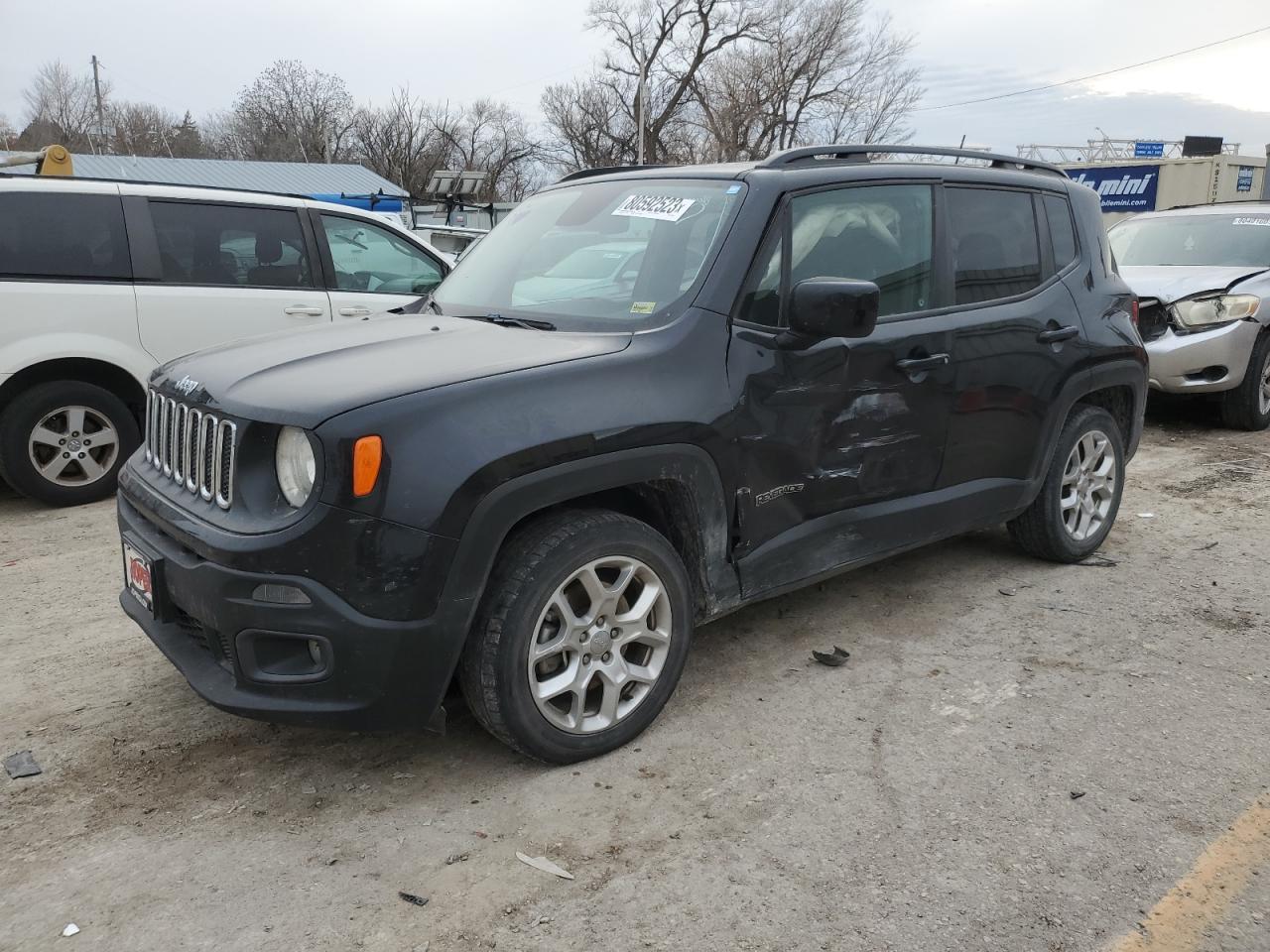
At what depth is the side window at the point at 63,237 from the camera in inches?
229

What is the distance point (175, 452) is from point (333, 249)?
406cm

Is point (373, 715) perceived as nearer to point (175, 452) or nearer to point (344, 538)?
point (344, 538)

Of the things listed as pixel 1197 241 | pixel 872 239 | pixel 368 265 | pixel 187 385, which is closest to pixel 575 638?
pixel 187 385

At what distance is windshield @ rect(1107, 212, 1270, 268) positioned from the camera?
8.91 m

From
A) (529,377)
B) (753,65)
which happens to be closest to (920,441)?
(529,377)

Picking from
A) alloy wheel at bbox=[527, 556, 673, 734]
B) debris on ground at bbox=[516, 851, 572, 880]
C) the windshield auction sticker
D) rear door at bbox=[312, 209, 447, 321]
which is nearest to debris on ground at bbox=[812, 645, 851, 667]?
alloy wheel at bbox=[527, 556, 673, 734]

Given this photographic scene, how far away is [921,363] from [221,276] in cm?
463

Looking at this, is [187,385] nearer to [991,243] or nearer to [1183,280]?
[991,243]

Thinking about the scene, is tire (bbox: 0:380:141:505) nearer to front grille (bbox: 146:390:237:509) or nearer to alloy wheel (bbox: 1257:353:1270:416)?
front grille (bbox: 146:390:237:509)

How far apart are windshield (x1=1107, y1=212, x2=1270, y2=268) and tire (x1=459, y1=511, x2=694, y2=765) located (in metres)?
7.87

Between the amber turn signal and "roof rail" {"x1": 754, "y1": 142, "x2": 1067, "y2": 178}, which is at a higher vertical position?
"roof rail" {"x1": 754, "y1": 142, "x2": 1067, "y2": 178}

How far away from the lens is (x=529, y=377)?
2.93 metres

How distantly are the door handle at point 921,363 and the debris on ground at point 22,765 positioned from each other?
10.4 ft

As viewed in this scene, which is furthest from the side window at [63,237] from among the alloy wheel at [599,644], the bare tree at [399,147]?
the bare tree at [399,147]
